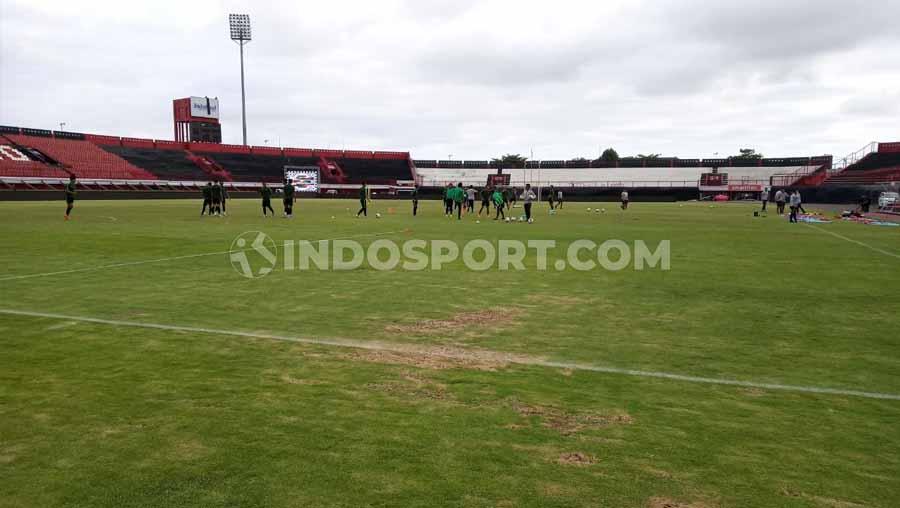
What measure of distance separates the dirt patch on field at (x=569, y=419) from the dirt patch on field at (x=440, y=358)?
3.35 ft

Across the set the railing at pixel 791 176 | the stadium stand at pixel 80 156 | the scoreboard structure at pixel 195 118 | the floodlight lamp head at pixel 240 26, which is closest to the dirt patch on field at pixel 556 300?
the stadium stand at pixel 80 156

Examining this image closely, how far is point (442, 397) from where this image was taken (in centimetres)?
434

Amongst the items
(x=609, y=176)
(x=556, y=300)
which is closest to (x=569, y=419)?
(x=556, y=300)

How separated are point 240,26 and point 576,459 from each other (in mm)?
88962

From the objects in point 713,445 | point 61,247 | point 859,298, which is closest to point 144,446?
point 713,445

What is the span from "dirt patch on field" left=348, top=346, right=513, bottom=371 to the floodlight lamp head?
86.0 meters

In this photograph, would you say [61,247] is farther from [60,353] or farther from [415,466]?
[415,466]

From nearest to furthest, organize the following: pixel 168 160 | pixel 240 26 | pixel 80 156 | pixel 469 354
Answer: pixel 469 354
pixel 80 156
pixel 168 160
pixel 240 26

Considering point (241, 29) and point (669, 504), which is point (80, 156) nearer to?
point (241, 29)

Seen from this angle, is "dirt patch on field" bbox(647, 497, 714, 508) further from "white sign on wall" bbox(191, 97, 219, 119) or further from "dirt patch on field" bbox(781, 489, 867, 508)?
"white sign on wall" bbox(191, 97, 219, 119)

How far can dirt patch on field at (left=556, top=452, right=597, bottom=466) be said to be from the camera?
3.31 metres

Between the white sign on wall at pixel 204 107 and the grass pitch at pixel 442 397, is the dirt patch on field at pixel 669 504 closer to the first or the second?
the grass pitch at pixel 442 397

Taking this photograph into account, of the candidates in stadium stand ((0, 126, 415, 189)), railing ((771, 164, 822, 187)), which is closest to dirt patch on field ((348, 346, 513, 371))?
stadium stand ((0, 126, 415, 189))

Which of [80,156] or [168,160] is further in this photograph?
[168,160]
